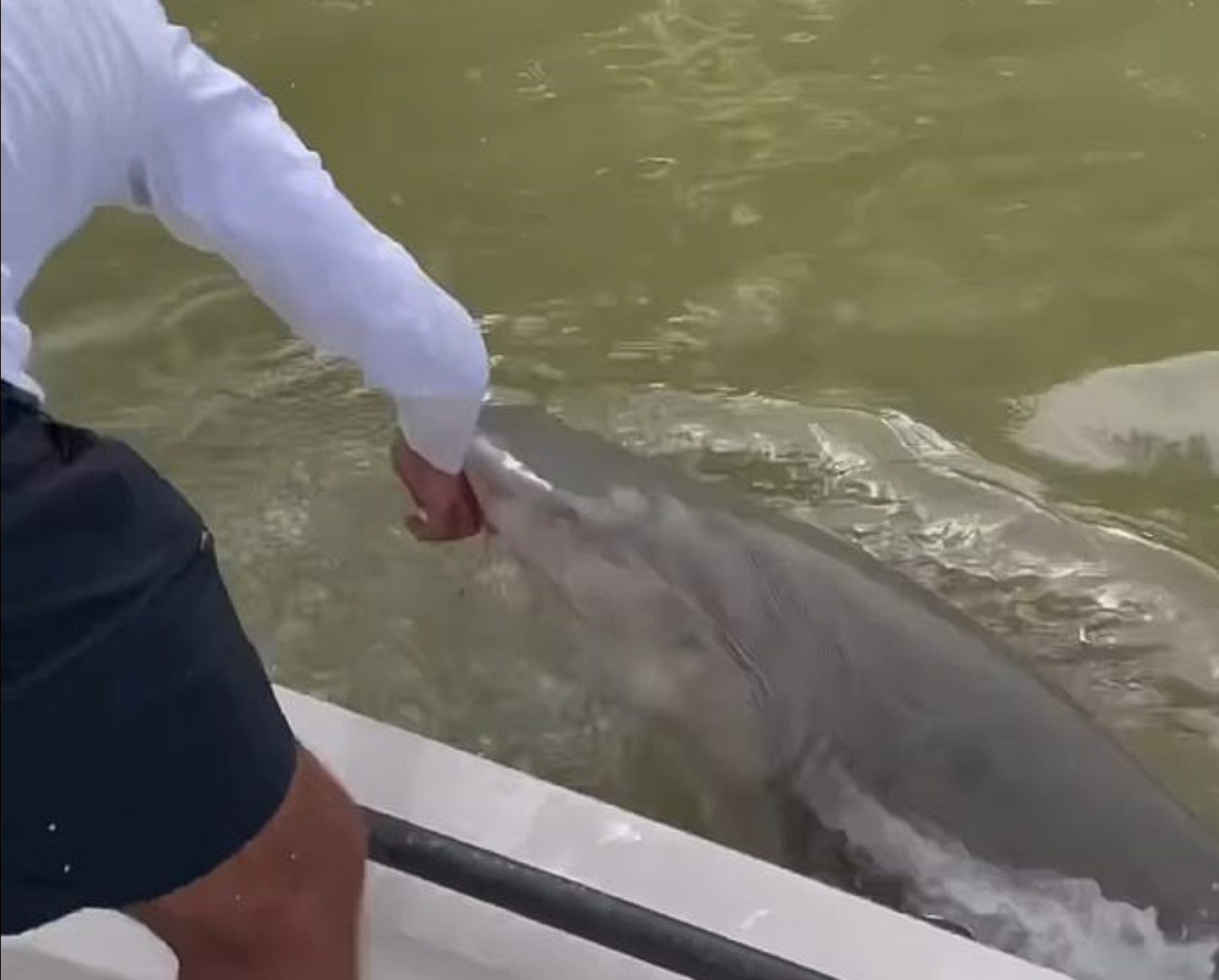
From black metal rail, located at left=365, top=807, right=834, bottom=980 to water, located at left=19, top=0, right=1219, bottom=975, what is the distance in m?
0.27

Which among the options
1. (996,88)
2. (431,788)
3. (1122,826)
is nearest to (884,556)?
(1122,826)

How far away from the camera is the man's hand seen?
1.08 metres

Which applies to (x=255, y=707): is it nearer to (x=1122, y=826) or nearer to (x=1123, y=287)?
(x=1122, y=826)

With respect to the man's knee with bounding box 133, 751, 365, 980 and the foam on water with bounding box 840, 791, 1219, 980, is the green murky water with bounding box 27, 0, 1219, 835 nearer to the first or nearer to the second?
the foam on water with bounding box 840, 791, 1219, 980

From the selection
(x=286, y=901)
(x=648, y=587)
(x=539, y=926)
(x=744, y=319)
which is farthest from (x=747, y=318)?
(x=286, y=901)

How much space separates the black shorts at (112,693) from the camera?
77cm

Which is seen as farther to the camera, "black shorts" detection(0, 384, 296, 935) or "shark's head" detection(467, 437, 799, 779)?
"shark's head" detection(467, 437, 799, 779)

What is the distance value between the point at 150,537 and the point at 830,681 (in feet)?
1.67

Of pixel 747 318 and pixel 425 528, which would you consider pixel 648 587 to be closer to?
pixel 425 528

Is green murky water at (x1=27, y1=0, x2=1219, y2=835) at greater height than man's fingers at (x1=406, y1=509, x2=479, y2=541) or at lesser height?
lesser

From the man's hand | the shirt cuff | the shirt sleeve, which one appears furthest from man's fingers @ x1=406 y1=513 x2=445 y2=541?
the shirt sleeve

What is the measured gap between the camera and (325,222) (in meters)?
0.83

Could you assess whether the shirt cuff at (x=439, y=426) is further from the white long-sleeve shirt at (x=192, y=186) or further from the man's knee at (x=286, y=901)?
the man's knee at (x=286, y=901)

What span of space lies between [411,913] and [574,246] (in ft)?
3.09
